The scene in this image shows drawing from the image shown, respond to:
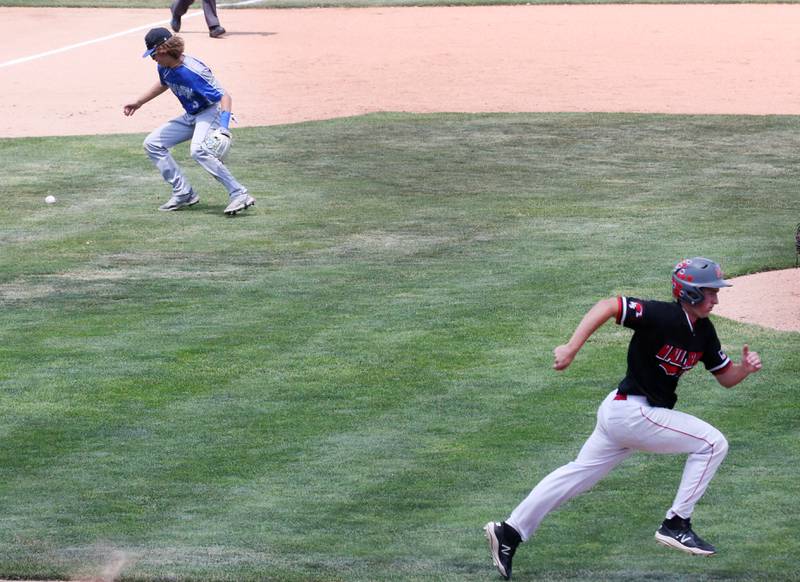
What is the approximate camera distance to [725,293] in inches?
547

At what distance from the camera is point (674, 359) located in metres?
7.82

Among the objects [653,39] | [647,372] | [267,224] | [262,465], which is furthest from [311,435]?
[653,39]

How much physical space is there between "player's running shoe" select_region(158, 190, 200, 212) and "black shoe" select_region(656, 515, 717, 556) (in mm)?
10796

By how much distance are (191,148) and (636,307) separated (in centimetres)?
1002

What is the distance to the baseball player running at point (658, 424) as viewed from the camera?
7750 millimetres

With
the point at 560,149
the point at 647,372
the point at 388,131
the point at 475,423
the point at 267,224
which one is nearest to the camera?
the point at 647,372

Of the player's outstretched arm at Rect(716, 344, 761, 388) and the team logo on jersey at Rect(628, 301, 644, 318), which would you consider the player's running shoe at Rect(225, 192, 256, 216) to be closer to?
the player's outstretched arm at Rect(716, 344, 761, 388)

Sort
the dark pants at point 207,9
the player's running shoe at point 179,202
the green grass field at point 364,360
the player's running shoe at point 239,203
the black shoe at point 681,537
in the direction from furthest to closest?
the dark pants at point 207,9 < the player's running shoe at point 179,202 < the player's running shoe at point 239,203 < the green grass field at point 364,360 < the black shoe at point 681,537

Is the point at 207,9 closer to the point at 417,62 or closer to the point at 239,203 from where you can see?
the point at 417,62

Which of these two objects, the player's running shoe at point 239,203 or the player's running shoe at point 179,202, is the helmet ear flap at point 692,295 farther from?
the player's running shoe at point 179,202

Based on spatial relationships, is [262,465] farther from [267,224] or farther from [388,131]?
[388,131]

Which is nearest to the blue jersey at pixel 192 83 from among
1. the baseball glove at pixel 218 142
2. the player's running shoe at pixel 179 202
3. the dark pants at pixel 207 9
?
the baseball glove at pixel 218 142

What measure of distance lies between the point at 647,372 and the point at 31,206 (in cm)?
1170

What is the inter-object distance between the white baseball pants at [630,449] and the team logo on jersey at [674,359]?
201 millimetres
